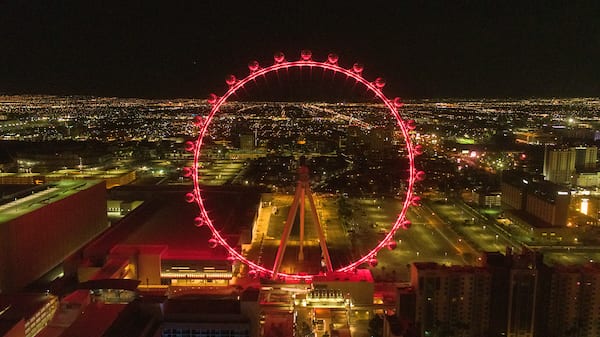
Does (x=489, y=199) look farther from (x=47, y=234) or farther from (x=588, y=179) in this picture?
(x=47, y=234)

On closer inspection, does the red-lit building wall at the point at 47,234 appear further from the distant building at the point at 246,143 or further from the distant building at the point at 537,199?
the distant building at the point at 246,143

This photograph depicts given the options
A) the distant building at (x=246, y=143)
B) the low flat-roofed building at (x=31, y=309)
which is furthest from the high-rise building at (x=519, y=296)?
the distant building at (x=246, y=143)

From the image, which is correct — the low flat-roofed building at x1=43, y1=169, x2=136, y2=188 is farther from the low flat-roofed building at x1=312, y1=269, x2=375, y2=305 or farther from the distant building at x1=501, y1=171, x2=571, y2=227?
the distant building at x1=501, y1=171, x2=571, y2=227

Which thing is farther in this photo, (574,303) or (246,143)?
(246,143)

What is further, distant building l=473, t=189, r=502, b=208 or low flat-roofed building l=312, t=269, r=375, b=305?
distant building l=473, t=189, r=502, b=208

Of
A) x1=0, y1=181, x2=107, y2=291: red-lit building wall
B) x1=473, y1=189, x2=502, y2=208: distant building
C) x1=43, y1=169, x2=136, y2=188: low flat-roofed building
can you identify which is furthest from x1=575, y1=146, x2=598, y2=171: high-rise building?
x1=0, y1=181, x2=107, y2=291: red-lit building wall

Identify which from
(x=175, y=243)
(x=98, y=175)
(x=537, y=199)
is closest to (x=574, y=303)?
(x=175, y=243)
